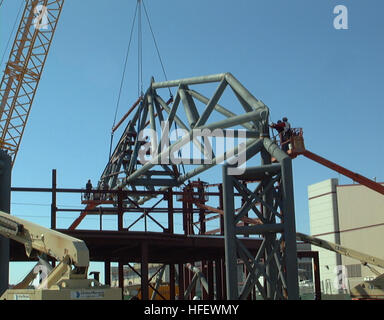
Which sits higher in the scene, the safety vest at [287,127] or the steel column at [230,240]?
the safety vest at [287,127]

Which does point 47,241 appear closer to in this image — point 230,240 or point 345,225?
point 230,240

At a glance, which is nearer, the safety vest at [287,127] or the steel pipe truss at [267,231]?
the steel pipe truss at [267,231]

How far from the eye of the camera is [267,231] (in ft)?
70.5

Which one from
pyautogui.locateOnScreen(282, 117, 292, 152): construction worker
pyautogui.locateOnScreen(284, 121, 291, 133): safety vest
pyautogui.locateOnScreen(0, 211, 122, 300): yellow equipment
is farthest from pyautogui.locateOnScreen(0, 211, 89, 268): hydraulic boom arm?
pyautogui.locateOnScreen(282, 117, 292, 152): construction worker

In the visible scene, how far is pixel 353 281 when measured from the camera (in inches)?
2965

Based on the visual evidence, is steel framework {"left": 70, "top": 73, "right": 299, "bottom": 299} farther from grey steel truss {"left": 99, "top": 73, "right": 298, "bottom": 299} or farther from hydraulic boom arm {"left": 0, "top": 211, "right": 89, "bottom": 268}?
hydraulic boom arm {"left": 0, "top": 211, "right": 89, "bottom": 268}

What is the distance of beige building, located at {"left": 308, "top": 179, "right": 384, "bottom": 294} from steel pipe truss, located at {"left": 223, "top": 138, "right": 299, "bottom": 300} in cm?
5153

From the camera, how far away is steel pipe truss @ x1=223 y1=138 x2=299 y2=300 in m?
20.9

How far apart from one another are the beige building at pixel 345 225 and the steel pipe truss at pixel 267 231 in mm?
51534

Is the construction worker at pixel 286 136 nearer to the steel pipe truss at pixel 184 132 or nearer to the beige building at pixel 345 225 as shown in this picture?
the steel pipe truss at pixel 184 132

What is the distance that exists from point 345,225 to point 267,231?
58.4 metres

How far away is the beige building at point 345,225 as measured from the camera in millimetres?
70688

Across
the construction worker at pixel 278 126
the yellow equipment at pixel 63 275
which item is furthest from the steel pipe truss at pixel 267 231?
the construction worker at pixel 278 126

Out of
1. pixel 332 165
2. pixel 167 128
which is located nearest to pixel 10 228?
pixel 167 128
